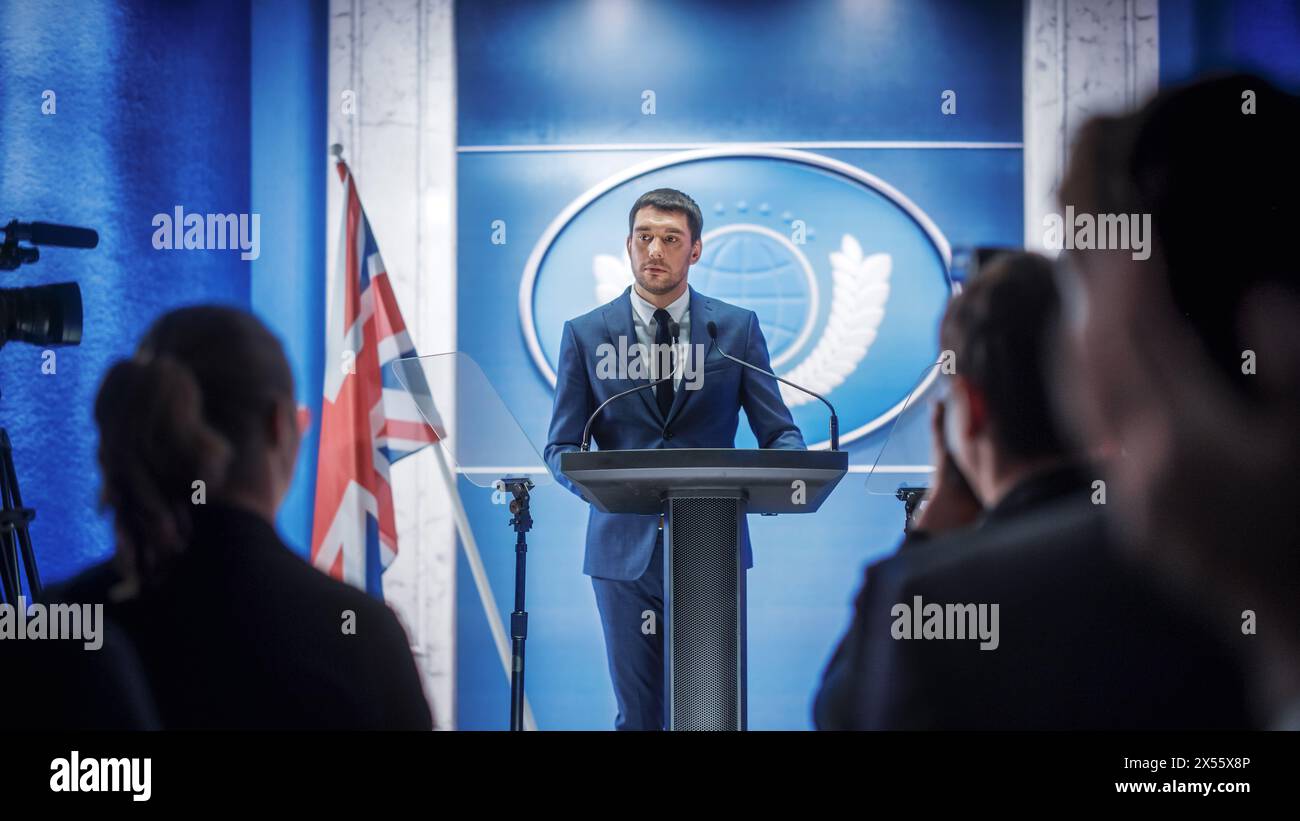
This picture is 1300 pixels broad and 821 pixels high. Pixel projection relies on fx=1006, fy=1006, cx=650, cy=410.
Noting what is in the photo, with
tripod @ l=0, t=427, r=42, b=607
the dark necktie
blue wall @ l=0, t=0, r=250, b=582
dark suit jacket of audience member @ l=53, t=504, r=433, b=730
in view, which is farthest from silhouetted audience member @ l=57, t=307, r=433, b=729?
the dark necktie

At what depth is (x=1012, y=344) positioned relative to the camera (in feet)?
6.15

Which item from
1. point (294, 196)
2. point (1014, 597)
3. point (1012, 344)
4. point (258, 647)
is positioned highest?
point (294, 196)

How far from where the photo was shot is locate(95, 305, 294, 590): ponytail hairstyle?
208 cm

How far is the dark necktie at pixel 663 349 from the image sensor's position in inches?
92.5

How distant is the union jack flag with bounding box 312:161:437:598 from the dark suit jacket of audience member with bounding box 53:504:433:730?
2.03ft

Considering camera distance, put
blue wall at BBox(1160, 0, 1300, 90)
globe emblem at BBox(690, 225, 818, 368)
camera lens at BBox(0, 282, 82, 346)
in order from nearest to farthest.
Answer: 1. camera lens at BBox(0, 282, 82, 346)
2. blue wall at BBox(1160, 0, 1300, 90)
3. globe emblem at BBox(690, 225, 818, 368)

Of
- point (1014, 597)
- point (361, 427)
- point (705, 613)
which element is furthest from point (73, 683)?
point (1014, 597)

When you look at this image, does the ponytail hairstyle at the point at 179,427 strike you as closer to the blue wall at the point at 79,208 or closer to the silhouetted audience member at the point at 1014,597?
the blue wall at the point at 79,208

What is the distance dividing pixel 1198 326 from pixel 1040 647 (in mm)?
661

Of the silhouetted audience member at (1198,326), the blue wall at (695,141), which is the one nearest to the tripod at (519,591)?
the blue wall at (695,141)

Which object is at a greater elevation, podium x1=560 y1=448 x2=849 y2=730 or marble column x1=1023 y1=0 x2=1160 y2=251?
marble column x1=1023 y1=0 x2=1160 y2=251

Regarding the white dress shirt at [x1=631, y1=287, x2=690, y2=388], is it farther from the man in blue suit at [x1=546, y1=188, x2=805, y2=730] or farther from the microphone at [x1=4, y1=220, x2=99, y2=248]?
the microphone at [x1=4, y1=220, x2=99, y2=248]

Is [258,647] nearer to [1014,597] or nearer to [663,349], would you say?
[663,349]
